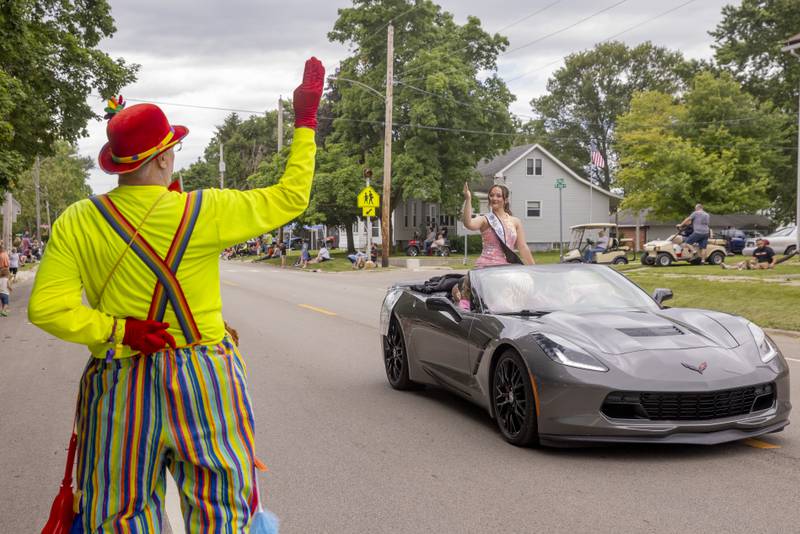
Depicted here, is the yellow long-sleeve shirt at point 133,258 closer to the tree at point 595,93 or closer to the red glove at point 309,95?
the red glove at point 309,95

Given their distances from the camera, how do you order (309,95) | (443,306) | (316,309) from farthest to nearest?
(316,309) → (443,306) → (309,95)

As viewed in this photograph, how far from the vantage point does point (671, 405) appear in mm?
5789

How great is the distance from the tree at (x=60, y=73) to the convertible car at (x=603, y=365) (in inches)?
636

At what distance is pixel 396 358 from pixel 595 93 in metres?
78.0

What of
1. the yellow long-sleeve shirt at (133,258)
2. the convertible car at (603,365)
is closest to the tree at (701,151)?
the convertible car at (603,365)

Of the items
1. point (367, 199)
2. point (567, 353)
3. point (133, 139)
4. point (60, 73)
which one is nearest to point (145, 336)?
point (133, 139)

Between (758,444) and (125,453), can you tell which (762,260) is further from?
(125,453)

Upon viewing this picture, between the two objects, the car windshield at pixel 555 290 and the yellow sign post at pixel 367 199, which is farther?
the yellow sign post at pixel 367 199

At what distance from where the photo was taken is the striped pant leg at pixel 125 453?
300 centimetres

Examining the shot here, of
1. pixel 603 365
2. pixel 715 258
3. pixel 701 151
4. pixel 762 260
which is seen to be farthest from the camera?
pixel 701 151

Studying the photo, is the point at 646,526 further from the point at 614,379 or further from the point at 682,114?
the point at 682,114

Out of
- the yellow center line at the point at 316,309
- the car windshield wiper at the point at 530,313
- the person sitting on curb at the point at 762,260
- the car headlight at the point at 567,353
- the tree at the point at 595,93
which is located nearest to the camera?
the car headlight at the point at 567,353

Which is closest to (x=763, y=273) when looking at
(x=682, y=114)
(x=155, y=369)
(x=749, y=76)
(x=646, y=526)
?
(x=646, y=526)

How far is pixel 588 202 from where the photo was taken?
67.3 meters
